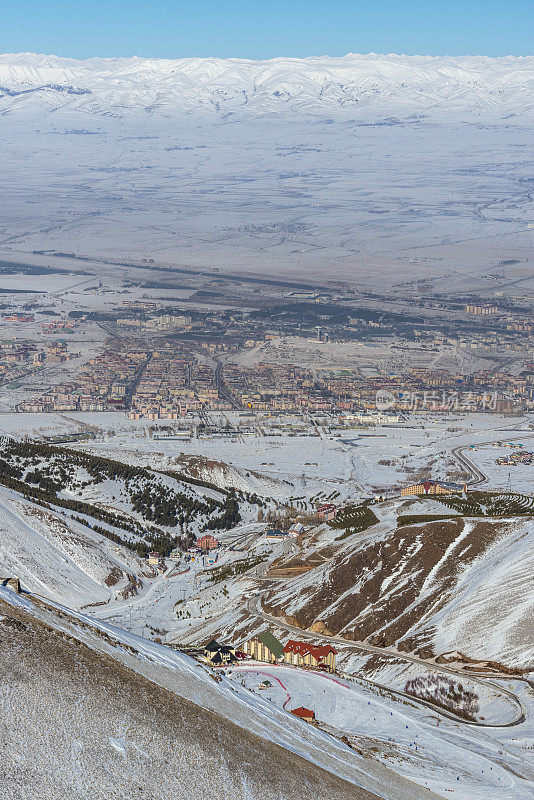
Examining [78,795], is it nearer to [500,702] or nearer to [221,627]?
[500,702]

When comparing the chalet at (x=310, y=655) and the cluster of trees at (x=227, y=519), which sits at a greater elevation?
the chalet at (x=310, y=655)

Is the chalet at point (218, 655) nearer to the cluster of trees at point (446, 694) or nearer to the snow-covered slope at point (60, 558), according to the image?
the cluster of trees at point (446, 694)

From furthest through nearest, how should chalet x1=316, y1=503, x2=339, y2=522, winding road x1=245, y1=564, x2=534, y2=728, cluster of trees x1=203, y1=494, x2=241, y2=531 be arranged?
1. chalet x1=316, y1=503, x2=339, y2=522
2. cluster of trees x1=203, y1=494, x2=241, y2=531
3. winding road x1=245, y1=564, x2=534, y2=728

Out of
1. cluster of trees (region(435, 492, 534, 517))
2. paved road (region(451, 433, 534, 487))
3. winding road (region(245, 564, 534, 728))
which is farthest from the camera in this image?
paved road (region(451, 433, 534, 487))

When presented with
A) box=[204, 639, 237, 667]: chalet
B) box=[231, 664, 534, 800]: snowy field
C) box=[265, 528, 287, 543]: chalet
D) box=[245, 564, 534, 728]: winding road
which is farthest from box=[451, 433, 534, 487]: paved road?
box=[231, 664, 534, 800]: snowy field

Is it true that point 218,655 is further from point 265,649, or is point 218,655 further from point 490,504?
point 490,504

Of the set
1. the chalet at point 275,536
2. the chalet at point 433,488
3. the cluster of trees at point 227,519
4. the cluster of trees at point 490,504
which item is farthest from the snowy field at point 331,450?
the chalet at point 275,536

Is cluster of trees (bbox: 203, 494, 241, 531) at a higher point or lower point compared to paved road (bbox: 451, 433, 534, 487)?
higher

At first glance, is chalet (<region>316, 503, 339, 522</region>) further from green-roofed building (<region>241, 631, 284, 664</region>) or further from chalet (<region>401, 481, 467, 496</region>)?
green-roofed building (<region>241, 631, 284, 664</region>)
